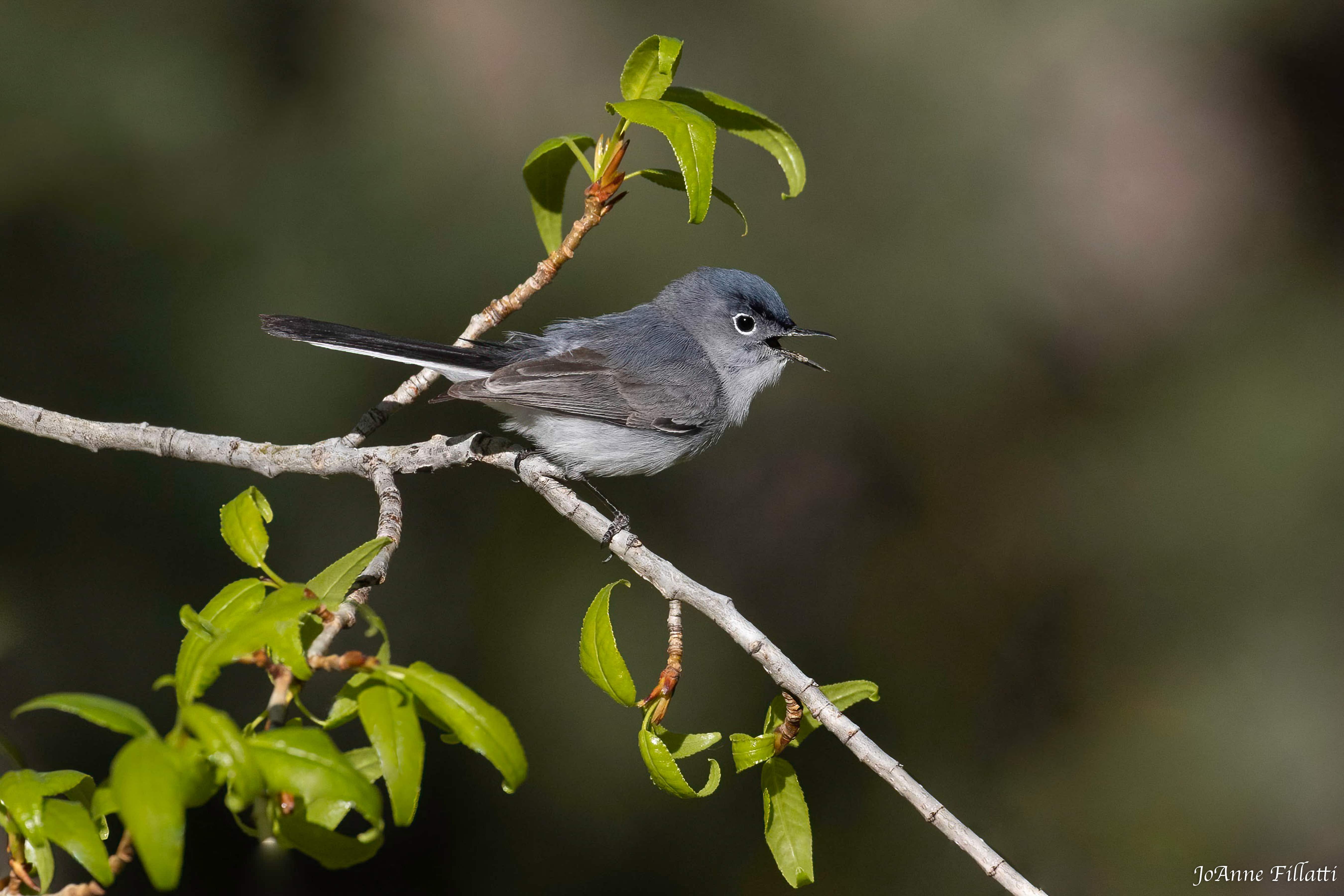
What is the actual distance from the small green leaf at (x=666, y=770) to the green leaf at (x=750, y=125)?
1.04 metres

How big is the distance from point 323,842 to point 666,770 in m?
0.45

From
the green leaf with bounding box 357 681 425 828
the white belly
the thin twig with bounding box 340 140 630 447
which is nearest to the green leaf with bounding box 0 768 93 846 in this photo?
the green leaf with bounding box 357 681 425 828

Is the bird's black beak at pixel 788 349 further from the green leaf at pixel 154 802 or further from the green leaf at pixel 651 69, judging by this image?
the green leaf at pixel 154 802

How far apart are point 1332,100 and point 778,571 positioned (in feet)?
12.7

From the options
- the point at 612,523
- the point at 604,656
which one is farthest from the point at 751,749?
the point at 612,523

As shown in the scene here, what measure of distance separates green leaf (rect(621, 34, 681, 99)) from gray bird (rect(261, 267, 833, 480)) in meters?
→ 0.85

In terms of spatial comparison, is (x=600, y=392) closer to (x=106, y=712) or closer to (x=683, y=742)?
(x=683, y=742)

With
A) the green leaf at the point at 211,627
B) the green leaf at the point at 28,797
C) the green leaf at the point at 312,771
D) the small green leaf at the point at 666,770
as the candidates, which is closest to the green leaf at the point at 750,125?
the small green leaf at the point at 666,770

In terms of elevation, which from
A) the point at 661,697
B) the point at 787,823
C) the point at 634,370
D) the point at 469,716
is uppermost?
the point at 634,370

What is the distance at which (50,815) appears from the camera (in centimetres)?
100

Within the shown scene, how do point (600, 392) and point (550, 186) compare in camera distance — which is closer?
point (550, 186)

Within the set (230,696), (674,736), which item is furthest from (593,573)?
(674,736)

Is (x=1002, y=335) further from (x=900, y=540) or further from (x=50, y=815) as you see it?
(x=50, y=815)

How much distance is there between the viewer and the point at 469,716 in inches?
37.5
